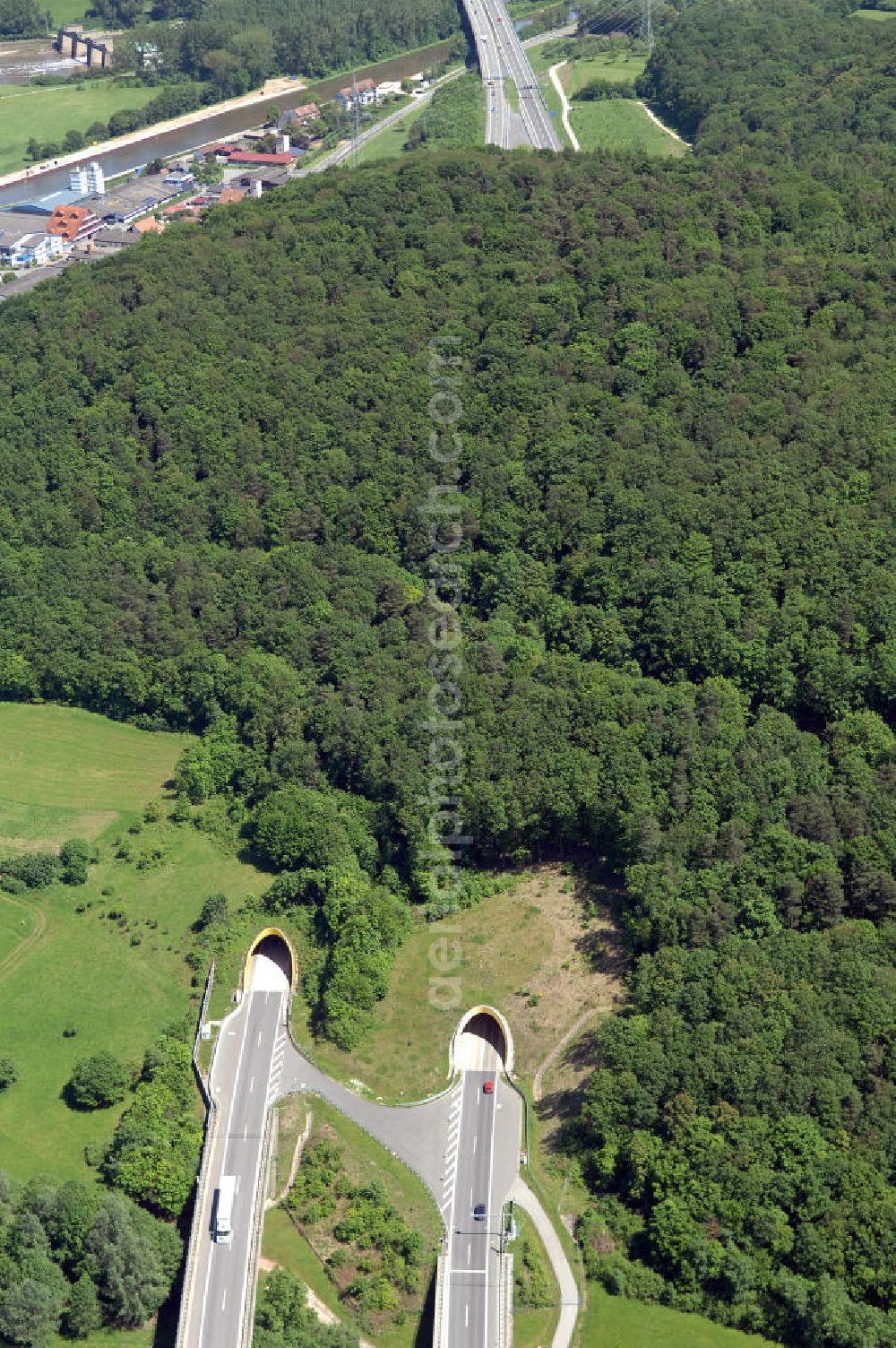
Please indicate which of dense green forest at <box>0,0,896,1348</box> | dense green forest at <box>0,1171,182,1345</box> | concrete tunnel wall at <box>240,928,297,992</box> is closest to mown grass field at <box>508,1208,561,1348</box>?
dense green forest at <box>0,0,896,1348</box>

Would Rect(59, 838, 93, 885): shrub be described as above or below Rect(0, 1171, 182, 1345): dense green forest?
above

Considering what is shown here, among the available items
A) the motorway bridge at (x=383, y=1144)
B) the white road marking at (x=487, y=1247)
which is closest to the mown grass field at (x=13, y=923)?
the motorway bridge at (x=383, y=1144)

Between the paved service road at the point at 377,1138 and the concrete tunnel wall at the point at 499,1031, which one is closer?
the paved service road at the point at 377,1138

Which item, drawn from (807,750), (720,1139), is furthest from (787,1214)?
(807,750)

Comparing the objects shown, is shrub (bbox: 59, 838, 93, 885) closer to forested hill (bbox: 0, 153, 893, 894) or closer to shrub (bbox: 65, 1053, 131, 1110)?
forested hill (bbox: 0, 153, 893, 894)

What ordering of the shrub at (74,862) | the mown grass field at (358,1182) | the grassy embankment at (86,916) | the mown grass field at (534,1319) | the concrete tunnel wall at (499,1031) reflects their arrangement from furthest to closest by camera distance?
the shrub at (74,862) < the concrete tunnel wall at (499,1031) < the grassy embankment at (86,916) < the mown grass field at (358,1182) < the mown grass field at (534,1319)

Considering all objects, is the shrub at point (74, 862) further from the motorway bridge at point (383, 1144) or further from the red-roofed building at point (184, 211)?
the red-roofed building at point (184, 211)
